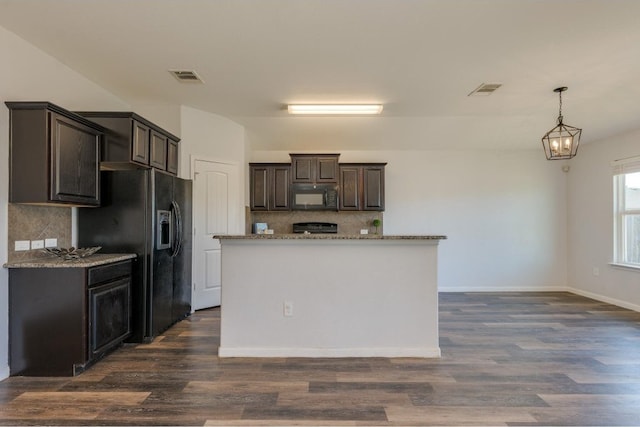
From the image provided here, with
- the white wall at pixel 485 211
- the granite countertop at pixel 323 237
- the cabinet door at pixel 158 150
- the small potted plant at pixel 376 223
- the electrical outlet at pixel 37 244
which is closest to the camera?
the electrical outlet at pixel 37 244

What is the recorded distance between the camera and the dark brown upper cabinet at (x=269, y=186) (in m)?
5.62

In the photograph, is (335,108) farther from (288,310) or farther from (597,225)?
(597,225)

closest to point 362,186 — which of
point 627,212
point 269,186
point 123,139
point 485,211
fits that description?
point 269,186

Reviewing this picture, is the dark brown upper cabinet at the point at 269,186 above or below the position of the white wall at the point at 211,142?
below

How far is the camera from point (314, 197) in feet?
18.7

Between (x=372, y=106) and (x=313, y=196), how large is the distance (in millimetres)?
1919

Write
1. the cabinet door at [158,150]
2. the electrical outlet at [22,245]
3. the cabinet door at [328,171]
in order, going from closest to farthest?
the electrical outlet at [22,245], the cabinet door at [158,150], the cabinet door at [328,171]

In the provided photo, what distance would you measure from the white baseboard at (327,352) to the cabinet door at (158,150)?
205cm

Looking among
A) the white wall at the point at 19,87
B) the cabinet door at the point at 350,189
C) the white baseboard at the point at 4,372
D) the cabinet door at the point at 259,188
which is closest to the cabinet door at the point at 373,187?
the cabinet door at the point at 350,189

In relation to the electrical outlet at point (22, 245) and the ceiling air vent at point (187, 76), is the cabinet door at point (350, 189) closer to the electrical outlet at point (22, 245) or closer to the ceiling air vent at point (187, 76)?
the ceiling air vent at point (187, 76)

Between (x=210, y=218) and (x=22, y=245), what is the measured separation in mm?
2186

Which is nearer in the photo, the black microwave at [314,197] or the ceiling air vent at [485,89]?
the ceiling air vent at [485,89]

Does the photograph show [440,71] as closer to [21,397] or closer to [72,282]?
[72,282]

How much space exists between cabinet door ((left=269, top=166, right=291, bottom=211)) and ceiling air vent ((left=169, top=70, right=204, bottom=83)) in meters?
2.17
